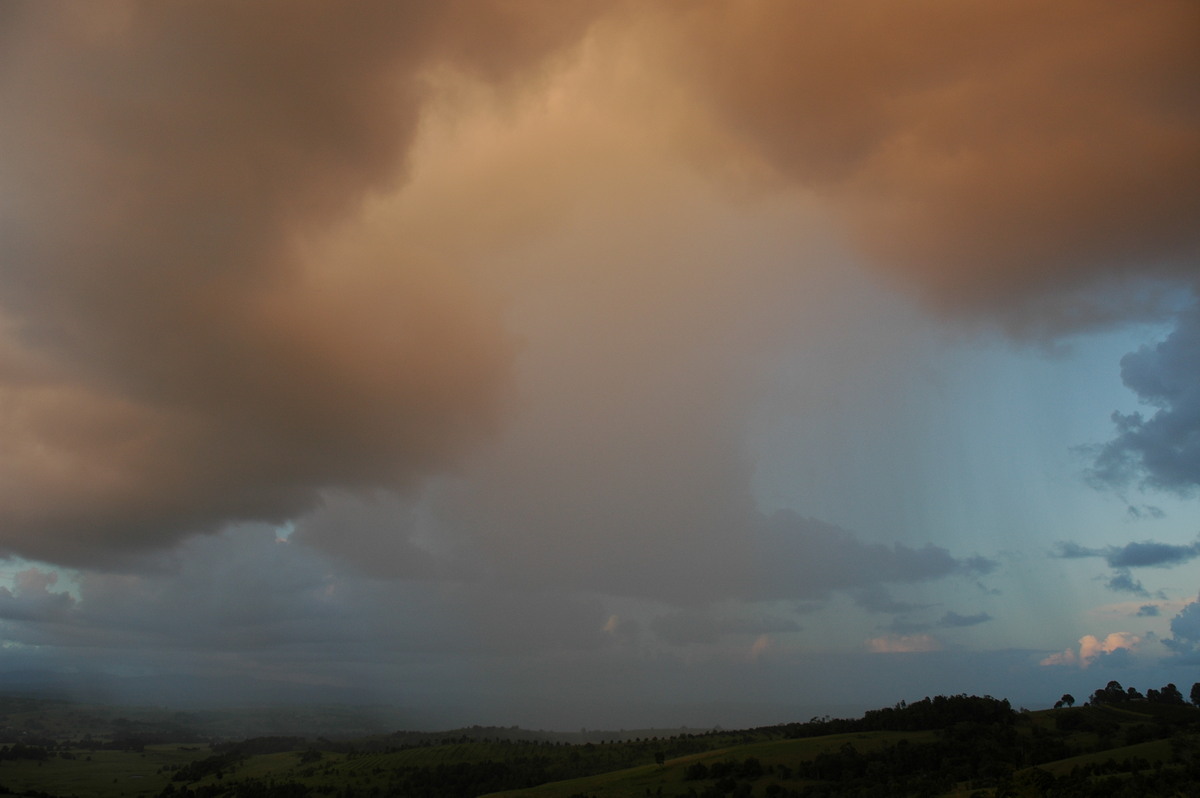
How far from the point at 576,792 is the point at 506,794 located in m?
24.5

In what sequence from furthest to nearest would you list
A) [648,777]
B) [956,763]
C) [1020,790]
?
[648,777] → [956,763] → [1020,790]

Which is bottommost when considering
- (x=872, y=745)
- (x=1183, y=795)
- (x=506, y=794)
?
(x=506, y=794)

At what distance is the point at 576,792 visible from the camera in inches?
7013

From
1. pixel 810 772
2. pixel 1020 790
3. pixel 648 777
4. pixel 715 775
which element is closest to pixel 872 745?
pixel 810 772

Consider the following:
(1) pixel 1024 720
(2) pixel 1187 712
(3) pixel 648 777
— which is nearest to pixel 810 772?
(3) pixel 648 777

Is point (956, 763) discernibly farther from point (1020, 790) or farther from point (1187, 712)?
point (1187, 712)

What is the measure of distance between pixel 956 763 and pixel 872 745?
108ft

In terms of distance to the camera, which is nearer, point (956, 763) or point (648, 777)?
point (956, 763)

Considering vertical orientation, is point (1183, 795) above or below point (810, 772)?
above

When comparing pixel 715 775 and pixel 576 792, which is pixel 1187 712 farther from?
pixel 576 792

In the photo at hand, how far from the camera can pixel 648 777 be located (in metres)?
192

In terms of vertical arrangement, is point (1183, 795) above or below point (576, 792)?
above

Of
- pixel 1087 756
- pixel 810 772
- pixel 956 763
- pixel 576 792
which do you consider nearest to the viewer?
pixel 1087 756

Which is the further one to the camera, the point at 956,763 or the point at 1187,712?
the point at 1187,712
